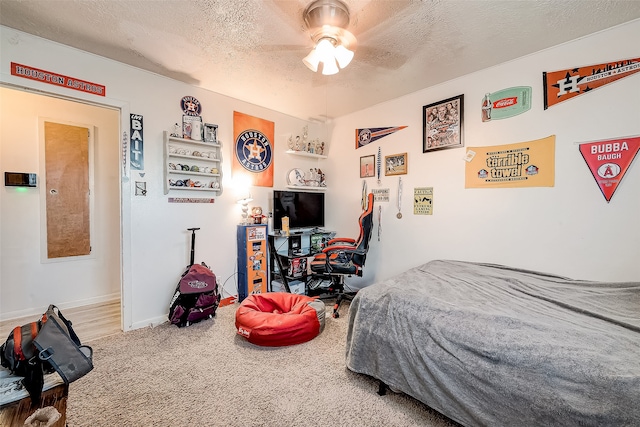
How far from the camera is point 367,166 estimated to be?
3635 mm

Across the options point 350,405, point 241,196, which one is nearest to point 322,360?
point 350,405

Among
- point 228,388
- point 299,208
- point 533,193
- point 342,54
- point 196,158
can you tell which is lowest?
point 228,388

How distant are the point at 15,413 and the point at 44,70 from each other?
8.42 ft

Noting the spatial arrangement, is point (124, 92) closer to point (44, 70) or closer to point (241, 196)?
point (44, 70)

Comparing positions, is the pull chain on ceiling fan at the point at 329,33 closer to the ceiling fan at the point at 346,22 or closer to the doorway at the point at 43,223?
the ceiling fan at the point at 346,22

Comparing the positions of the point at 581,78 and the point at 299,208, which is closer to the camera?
the point at 581,78

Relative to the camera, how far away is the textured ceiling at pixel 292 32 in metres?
1.77

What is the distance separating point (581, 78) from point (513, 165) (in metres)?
0.77

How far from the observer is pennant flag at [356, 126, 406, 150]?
337 cm

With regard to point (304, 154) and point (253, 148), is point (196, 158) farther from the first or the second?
point (304, 154)

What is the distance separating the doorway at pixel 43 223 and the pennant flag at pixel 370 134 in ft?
9.22

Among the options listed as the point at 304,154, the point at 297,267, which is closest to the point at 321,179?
the point at 304,154

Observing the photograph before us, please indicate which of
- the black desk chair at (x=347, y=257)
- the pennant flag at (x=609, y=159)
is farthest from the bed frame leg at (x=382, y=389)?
the pennant flag at (x=609, y=159)

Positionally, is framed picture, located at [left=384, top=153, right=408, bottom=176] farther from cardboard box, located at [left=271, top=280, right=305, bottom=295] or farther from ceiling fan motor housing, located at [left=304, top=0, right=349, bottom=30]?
cardboard box, located at [left=271, top=280, right=305, bottom=295]
